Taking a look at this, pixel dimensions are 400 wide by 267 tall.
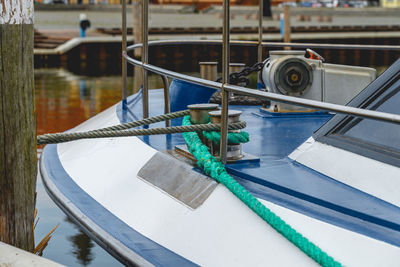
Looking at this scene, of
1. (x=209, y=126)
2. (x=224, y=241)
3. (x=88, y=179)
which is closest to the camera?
(x=224, y=241)

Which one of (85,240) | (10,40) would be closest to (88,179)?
(85,240)

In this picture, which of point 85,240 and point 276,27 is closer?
point 85,240

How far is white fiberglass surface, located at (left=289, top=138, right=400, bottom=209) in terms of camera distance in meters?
2.58

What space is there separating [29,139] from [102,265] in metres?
1.02

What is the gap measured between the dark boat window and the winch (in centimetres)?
152

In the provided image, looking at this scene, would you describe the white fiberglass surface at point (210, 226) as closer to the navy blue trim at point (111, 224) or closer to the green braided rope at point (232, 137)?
the navy blue trim at point (111, 224)

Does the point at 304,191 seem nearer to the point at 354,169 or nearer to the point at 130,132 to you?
the point at 354,169

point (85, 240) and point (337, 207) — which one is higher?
point (337, 207)

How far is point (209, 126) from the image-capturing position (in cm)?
302

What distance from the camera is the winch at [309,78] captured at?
15.3 ft

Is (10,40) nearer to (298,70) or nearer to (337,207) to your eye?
(337,207)

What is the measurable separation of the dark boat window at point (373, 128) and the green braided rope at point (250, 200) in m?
0.56

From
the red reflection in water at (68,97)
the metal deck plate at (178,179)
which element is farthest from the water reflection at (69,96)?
the metal deck plate at (178,179)

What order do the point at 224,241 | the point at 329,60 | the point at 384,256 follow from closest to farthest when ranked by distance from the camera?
1. the point at 384,256
2. the point at 224,241
3. the point at 329,60
